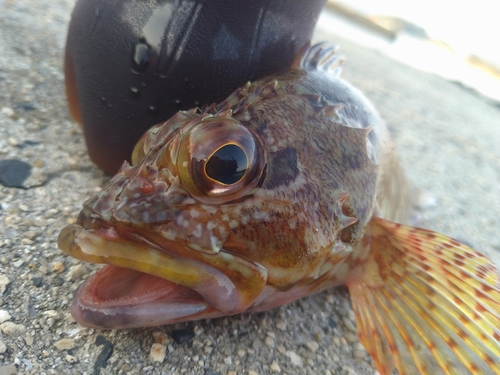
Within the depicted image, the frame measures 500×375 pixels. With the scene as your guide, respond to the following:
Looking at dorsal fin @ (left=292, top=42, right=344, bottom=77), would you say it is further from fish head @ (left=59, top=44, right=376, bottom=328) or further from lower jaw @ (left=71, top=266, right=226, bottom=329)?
lower jaw @ (left=71, top=266, right=226, bottom=329)

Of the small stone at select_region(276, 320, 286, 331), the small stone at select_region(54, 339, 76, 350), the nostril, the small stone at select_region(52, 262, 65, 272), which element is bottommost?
the small stone at select_region(52, 262, 65, 272)

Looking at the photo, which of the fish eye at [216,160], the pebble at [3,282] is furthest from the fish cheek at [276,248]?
the pebble at [3,282]

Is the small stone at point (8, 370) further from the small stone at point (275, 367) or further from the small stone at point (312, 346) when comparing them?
the small stone at point (312, 346)

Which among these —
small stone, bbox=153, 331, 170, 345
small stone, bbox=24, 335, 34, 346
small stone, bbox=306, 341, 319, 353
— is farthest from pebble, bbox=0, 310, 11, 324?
small stone, bbox=306, 341, 319, 353

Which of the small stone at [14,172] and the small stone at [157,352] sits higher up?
the small stone at [157,352]

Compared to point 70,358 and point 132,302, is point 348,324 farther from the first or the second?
point 70,358

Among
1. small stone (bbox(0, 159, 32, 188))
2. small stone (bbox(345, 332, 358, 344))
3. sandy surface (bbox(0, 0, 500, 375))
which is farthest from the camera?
small stone (bbox(0, 159, 32, 188))

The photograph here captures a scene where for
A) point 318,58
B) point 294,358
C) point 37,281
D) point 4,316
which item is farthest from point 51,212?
point 318,58
